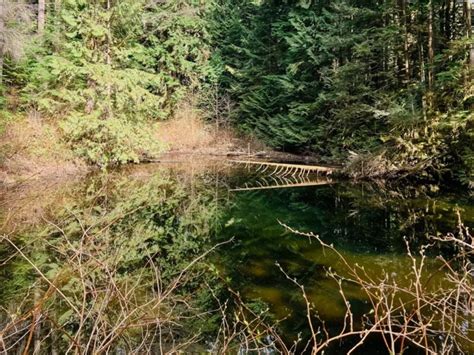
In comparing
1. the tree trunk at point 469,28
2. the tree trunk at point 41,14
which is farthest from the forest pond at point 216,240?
the tree trunk at point 41,14

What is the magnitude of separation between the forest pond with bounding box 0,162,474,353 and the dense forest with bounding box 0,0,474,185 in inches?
62.2

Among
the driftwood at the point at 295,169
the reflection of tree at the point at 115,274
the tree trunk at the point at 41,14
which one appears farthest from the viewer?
the tree trunk at the point at 41,14

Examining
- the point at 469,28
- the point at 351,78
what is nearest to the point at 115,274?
the point at 469,28

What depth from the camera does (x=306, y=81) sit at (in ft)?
63.9

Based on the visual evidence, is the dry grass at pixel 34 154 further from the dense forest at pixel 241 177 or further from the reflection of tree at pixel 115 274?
the reflection of tree at pixel 115 274

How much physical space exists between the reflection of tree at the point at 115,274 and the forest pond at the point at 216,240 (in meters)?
0.03

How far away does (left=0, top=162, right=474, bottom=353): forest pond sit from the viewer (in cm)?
469

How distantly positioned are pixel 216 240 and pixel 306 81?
13226mm

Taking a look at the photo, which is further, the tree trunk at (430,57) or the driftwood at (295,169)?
the driftwood at (295,169)

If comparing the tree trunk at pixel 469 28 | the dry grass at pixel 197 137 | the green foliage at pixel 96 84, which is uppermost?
the tree trunk at pixel 469 28

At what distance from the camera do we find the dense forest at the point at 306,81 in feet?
41.5

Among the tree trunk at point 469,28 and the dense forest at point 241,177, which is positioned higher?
the tree trunk at point 469,28

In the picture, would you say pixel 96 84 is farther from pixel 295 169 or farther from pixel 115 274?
pixel 115 274

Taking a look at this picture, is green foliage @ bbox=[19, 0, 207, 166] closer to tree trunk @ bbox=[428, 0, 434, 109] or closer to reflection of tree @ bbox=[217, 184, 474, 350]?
reflection of tree @ bbox=[217, 184, 474, 350]
